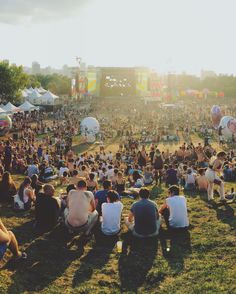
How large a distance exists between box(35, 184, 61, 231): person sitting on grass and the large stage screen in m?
64.6

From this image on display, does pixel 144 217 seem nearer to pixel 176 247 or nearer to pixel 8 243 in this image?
pixel 176 247

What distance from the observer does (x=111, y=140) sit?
97.3ft

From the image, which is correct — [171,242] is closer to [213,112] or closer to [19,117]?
[213,112]

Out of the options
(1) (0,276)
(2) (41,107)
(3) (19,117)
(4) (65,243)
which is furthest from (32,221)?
(2) (41,107)

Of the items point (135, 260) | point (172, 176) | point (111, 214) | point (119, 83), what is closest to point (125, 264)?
point (135, 260)

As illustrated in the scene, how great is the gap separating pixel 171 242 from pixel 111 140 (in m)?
23.4

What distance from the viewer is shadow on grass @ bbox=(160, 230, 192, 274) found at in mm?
5660

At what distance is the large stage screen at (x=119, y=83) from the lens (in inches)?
2785

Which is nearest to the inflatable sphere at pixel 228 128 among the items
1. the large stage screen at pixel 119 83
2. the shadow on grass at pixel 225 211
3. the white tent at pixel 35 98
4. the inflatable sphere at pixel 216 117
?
the inflatable sphere at pixel 216 117

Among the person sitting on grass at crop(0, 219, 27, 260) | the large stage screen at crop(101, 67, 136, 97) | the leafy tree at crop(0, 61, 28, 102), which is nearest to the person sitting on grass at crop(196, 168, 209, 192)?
the person sitting on grass at crop(0, 219, 27, 260)

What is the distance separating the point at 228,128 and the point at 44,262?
82.2ft

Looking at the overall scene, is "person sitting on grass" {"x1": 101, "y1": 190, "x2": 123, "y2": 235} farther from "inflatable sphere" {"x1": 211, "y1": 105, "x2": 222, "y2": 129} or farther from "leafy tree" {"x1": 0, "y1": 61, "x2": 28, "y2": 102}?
"leafy tree" {"x1": 0, "y1": 61, "x2": 28, "y2": 102}

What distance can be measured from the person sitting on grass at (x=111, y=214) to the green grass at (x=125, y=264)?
16 cm

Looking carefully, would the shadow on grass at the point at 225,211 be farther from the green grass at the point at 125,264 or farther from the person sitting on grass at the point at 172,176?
the person sitting on grass at the point at 172,176
